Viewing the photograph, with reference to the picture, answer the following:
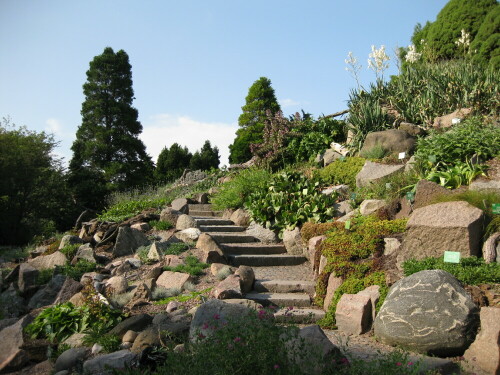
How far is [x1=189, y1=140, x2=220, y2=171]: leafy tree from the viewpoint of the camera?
87.4 ft

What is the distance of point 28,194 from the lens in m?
17.3

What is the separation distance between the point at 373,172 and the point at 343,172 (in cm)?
112

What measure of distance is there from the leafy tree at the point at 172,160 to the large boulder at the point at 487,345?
23094mm

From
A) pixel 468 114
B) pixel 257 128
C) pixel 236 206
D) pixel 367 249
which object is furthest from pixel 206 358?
pixel 257 128

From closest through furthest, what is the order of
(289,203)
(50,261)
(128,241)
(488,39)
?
(50,261) → (128,241) → (289,203) → (488,39)

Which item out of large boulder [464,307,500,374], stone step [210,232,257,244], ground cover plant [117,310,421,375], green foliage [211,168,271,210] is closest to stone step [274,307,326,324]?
large boulder [464,307,500,374]

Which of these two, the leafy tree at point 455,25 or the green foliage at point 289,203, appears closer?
the green foliage at point 289,203

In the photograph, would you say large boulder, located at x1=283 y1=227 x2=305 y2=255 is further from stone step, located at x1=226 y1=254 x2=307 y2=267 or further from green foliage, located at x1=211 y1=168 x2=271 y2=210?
green foliage, located at x1=211 y1=168 x2=271 y2=210

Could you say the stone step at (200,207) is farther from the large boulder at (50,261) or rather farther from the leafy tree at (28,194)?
the leafy tree at (28,194)

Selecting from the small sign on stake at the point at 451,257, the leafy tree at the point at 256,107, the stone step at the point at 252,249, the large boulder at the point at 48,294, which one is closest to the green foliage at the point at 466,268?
the small sign on stake at the point at 451,257

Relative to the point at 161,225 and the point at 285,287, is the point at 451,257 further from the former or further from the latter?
the point at 161,225

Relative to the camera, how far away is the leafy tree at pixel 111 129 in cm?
2470

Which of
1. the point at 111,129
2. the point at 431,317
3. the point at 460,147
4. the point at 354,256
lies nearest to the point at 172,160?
the point at 111,129

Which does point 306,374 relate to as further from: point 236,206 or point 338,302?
point 236,206
